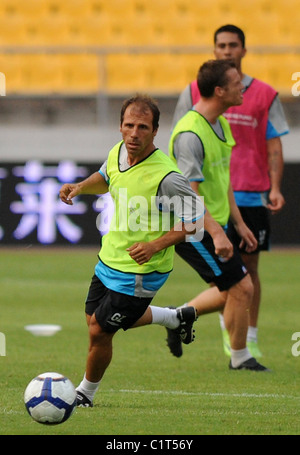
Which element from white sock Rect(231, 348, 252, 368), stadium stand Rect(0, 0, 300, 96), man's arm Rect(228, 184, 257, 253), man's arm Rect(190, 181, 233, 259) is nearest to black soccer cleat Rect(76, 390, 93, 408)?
man's arm Rect(190, 181, 233, 259)

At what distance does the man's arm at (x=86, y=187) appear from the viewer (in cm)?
589

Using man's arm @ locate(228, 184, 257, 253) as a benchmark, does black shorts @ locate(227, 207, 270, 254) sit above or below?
below

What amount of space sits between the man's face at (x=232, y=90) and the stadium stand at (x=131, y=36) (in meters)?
9.57

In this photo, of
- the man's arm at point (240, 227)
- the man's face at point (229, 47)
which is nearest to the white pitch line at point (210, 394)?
the man's arm at point (240, 227)

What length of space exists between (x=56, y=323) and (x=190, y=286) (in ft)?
9.90

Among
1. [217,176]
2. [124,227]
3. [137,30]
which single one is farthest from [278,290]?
[137,30]

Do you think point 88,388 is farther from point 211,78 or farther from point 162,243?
point 211,78

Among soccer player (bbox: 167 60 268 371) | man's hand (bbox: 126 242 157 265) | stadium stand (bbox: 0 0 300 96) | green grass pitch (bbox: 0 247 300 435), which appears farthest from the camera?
stadium stand (bbox: 0 0 300 96)

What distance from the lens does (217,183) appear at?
716 cm

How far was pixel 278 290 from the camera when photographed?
1196 centimetres

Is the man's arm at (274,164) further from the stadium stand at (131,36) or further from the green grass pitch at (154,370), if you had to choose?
the stadium stand at (131,36)

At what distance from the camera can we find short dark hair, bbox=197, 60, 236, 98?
23.6 ft

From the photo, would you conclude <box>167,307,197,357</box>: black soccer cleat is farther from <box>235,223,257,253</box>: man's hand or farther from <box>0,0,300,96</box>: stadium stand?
<box>0,0,300,96</box>: stadium stand

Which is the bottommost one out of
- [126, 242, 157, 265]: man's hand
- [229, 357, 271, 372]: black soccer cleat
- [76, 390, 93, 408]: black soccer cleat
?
[229, 357, 271, 372]: black soccer cleat
